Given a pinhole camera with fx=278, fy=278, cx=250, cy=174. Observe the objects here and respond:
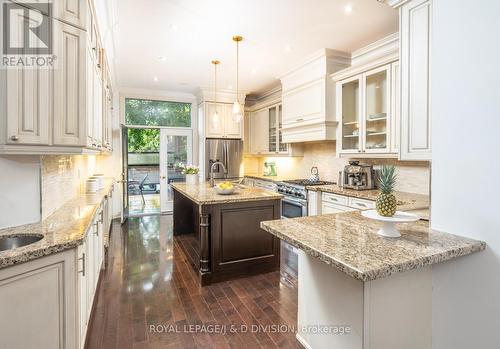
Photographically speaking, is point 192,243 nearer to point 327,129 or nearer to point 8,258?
point 327,129

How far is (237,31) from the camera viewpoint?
3.33 meters

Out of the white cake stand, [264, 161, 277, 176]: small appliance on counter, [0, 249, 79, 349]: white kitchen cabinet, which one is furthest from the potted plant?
the white cake stand

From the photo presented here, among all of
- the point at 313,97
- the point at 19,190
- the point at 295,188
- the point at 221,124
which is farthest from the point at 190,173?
the point at 19,190

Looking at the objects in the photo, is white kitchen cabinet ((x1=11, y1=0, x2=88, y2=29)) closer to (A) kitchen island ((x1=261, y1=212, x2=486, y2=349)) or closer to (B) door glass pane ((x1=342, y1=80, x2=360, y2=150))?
(A) kitchen island ((x1=261, y1=212, x2=486, y2=349))

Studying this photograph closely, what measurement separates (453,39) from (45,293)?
259 centimetres

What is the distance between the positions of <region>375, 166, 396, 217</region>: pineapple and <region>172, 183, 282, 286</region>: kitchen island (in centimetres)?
180

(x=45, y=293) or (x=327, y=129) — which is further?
(x=327, y=129)

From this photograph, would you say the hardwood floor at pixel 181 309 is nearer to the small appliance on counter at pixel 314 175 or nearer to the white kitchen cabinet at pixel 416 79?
the white kitchen cabinet at pixel 416 79

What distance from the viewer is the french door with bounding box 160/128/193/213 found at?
21.7 ft

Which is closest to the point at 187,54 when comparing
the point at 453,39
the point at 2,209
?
the point at 2,209

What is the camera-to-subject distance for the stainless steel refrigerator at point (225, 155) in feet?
20.5

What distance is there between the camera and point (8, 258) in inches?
52.1

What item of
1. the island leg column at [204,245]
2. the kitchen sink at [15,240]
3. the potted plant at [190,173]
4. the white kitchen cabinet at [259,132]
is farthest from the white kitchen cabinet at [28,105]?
the white kitchen cabinet at [259,132]

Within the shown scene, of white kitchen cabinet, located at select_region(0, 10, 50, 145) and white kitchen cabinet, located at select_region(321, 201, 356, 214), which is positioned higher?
white kitchen cabinet, located at select_region(0, 10, 50, 145)
